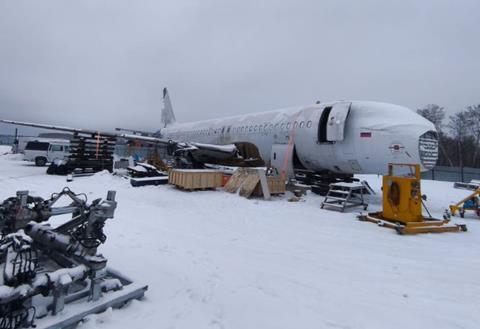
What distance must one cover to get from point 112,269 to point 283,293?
7.25 ft

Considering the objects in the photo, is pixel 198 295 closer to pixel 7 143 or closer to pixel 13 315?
pixel 13 315

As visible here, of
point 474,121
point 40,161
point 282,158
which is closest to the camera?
point 282,158

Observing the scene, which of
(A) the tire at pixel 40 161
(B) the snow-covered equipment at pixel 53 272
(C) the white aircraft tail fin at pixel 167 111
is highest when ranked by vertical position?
(C) the white aircraft tail fin at pixel 167 111

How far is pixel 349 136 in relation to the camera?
10586 millimetres

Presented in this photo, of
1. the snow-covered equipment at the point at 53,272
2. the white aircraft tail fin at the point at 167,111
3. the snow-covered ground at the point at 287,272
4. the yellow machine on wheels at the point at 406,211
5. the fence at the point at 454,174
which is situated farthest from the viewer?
the white aircraft tail fin at the point at 167,111

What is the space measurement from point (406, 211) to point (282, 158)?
21.1 ft

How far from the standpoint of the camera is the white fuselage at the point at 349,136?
9.43m

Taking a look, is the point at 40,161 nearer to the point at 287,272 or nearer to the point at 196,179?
the point at 196,179

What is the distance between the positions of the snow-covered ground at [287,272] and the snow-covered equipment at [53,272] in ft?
0.82

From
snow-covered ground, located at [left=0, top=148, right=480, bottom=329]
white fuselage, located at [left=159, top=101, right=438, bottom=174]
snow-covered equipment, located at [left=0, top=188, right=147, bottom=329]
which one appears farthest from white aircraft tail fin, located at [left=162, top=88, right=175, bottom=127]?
snow-covered equipment, located at [left=0, top=188, right=147, bottom=329]

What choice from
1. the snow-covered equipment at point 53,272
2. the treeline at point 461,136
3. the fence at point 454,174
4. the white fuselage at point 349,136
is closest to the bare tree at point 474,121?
the treeline at point 461,136

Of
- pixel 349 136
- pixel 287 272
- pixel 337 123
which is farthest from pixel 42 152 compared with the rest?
pixel 287 272

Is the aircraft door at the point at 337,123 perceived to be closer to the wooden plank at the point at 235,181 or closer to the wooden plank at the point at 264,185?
the wooden plank at the point at 264,185

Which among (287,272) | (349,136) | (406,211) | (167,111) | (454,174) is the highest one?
(167,111)
